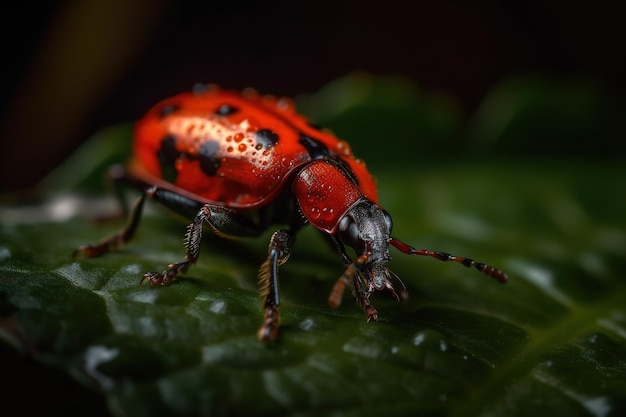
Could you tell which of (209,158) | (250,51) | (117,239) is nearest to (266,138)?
(209,158)

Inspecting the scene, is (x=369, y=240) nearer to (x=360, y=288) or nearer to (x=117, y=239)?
(x=360, y=288)

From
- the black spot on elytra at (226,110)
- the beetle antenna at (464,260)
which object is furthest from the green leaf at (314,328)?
the black spot on elytra at (226,110)

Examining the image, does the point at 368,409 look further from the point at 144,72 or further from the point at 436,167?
the point at 144,72

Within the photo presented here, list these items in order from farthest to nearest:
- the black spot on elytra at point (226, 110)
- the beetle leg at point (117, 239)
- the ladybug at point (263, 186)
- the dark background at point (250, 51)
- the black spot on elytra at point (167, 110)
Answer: the dark background at point (250, 51), the black spot on elytra at point (167, 110), the black spot on elytra at point (226, 110), the beetle leg at point (117, 239), the ladybug at point (263, 186)

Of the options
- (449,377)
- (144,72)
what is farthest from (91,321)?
(144,72)

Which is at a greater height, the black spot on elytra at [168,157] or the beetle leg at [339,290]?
the black spot on elytra at [168,157]

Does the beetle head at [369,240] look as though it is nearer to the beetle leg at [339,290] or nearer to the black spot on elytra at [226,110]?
the beetle leg at [339,290]

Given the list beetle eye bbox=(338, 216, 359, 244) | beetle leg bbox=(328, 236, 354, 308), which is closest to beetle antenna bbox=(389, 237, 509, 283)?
beetle eye bbox=(338, 216, 359, 244)
